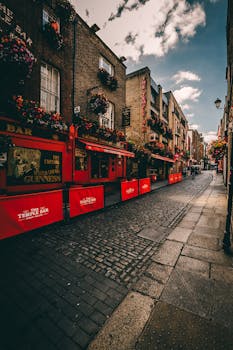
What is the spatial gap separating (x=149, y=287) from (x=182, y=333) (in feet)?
2.76

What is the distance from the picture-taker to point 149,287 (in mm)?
2746

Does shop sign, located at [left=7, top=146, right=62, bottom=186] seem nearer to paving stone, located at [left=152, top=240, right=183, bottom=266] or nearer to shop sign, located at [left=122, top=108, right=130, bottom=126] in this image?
paving stone, located at [left=152, top=240, right=183, bottom=266]

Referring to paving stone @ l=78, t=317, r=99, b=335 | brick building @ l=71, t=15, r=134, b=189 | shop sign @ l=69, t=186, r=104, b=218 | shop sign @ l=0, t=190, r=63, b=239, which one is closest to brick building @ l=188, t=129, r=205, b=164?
brick building @ l=71, t=15, r=134, b=189

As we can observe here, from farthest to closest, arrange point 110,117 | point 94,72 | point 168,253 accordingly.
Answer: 1. point 110,117
2. point 94,72
3. point 168,253

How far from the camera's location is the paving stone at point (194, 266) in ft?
10.3

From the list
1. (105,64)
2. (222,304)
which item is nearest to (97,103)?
(105,64)

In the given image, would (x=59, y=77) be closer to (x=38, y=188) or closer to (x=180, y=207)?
(x=38, y=188)

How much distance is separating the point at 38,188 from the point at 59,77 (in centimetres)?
627

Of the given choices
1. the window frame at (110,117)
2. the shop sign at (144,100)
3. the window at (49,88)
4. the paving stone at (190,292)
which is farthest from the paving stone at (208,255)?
the shop sign at (144,100)

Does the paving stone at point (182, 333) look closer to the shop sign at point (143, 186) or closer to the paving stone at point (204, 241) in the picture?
the paving stone at point (204, 241)

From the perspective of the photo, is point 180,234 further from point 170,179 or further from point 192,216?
point 170,179

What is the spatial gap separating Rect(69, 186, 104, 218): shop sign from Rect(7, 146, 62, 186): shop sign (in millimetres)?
2475

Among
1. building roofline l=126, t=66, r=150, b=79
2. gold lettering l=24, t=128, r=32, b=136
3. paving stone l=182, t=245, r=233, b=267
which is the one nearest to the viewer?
paving stone l=182, t=245, r=233, b=267

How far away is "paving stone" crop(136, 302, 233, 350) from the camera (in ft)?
5.92
